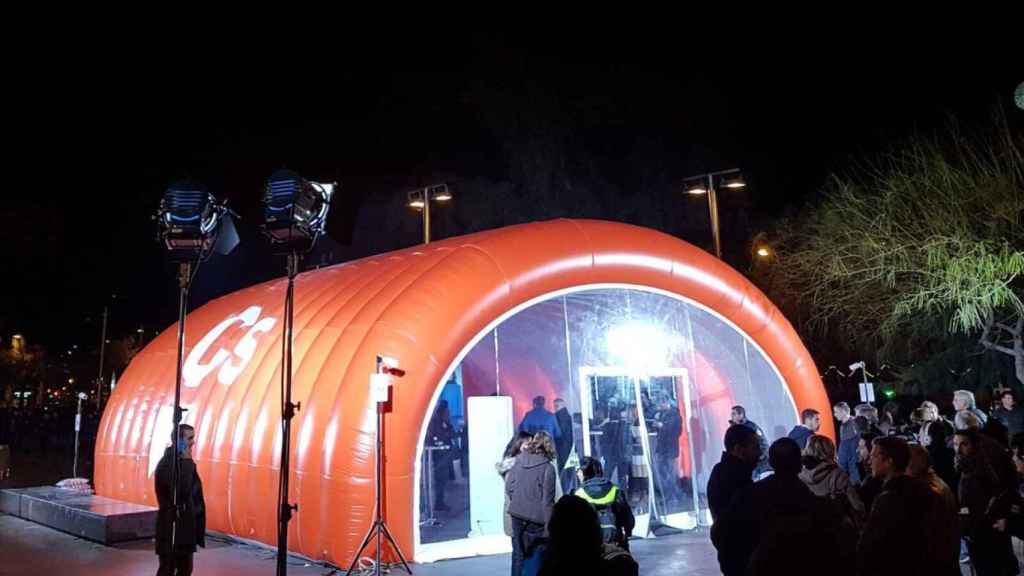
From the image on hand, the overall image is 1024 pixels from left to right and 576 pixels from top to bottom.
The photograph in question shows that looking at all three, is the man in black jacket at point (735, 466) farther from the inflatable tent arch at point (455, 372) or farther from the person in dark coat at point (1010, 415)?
the person in dark coat at point (1010, 415)

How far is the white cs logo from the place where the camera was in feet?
38.1

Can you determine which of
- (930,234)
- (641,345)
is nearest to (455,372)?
(641,345)

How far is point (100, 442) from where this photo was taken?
14.4m

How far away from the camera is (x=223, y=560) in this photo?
368 inches

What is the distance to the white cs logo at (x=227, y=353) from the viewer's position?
11.6m

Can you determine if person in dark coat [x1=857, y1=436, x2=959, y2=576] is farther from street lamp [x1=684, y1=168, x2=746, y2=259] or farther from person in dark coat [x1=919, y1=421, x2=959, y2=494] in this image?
street lamp [x1=684, y1=168, x2=746, y2=259]

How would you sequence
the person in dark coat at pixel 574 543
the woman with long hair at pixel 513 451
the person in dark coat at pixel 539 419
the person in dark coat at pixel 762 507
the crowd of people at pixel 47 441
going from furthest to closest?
the crowd of people at pixel 47 441 < the person in dark coat at pixel 539 419 < the woman with long hair at pixel 513 451 < the person in dark coat at pixel 762 507 < the person in dark coat at pixel 574 543

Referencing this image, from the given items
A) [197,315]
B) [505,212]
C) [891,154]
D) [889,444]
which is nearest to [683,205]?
[505,212]

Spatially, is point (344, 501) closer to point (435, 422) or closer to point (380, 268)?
Result: point (435, 422)

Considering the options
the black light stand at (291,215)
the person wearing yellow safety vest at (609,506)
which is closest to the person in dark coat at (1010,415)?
the person wearing yellow safety vest at (609,506)

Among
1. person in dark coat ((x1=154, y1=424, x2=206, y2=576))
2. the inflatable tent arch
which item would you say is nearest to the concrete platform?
the inflatable tent arch

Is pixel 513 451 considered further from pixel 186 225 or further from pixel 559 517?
pixel 559 517

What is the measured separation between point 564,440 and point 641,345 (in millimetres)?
1897

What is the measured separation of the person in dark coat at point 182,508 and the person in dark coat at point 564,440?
5036 millimetres
